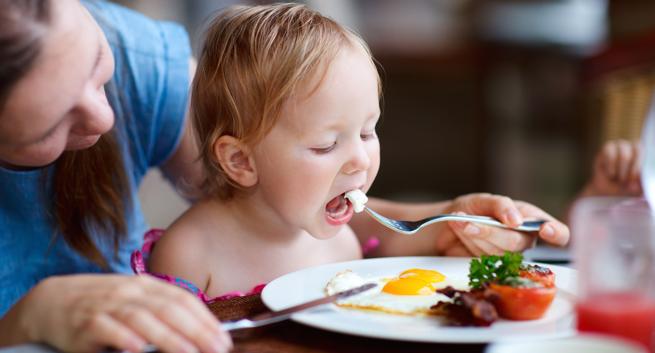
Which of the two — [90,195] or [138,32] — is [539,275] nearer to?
[90,195]

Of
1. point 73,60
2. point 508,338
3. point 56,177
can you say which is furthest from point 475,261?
point 56,177

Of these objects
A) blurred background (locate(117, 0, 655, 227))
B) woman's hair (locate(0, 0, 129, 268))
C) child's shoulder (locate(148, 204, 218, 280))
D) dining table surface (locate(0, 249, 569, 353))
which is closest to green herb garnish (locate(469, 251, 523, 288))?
dining table surface (locate(0, 249, 569, 353))

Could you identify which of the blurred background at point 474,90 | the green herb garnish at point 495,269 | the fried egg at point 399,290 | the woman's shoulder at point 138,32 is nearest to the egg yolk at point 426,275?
the fried egg at point 399,290

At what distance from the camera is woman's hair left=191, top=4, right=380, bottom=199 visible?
4.02 ft

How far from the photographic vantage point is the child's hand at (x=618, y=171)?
1721 mm

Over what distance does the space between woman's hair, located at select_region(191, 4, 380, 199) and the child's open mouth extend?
17cm

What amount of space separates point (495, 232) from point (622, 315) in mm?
532

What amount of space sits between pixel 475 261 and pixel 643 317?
0.25 metres

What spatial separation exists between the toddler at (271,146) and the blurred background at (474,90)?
140 inches

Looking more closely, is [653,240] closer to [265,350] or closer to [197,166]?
[265,350]

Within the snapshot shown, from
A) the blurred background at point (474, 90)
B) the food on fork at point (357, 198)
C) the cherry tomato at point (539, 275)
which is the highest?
the cherry tomato at point (539, 275)

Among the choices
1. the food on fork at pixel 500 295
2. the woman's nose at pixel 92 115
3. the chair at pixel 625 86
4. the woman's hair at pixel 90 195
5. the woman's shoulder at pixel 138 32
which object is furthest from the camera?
the chair at pixel 625 86

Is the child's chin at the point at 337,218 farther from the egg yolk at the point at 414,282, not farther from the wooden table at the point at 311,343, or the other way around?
the wooden table at the point at 311,343

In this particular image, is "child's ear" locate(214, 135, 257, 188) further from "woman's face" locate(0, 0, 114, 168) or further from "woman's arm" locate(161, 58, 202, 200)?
"woman's arm" locate(161, 58, 202, 200)
